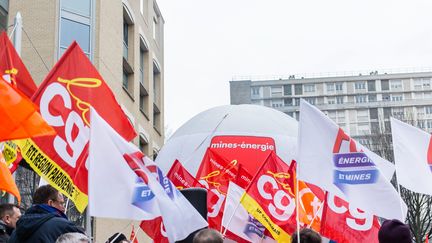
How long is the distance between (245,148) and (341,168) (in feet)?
33.7

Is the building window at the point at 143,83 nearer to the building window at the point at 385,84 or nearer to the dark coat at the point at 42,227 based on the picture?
the dark coat at the point at 42,227

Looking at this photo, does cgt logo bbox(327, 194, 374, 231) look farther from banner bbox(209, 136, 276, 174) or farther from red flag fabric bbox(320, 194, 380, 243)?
banner bbox(209, 136, 276, 174)

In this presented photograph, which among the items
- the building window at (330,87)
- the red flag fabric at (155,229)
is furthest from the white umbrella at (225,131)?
the building window at (330,87)

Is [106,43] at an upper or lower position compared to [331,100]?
lower

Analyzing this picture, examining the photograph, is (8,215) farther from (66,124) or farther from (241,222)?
(241,222)

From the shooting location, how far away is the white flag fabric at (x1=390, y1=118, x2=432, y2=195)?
30.4 ft

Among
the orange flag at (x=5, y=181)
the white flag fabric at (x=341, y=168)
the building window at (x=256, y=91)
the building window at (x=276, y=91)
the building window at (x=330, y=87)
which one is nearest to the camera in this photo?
the orange flag at (x=5, y=181)

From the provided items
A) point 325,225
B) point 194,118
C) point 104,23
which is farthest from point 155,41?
point 325,225

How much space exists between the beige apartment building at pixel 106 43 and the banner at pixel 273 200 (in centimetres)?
839

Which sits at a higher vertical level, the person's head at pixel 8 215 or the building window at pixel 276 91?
the building window at pixel 276 91

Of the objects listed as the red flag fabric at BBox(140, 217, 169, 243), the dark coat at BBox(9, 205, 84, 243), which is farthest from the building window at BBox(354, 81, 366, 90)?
the dark coat at BBox(9, 205, 84, 243)

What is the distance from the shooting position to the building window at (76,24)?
72.3 feet

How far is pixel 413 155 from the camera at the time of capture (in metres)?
9.45

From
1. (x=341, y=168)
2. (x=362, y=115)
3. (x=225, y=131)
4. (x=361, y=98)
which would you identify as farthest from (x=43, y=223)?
(x=361, y=98)
